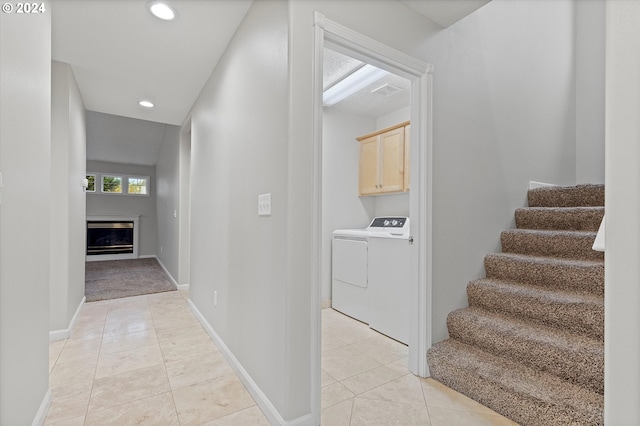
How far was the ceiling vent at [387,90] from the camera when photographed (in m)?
3.10

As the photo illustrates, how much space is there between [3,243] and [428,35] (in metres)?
2.57

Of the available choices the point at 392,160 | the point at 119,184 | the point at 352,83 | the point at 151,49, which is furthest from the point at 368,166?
the point at 119,184

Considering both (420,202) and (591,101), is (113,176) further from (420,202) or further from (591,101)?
(591,101)

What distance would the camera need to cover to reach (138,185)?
318 inches

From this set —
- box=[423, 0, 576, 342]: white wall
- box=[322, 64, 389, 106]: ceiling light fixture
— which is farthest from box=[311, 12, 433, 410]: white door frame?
box=[322, 64, 389, 106]: ceiling light fixture

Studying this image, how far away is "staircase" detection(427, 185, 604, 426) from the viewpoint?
1526mm

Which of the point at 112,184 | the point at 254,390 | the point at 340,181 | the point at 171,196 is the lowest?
the point at 254,390

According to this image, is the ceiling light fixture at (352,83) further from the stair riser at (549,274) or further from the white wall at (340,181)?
the stair riser at (549,274)

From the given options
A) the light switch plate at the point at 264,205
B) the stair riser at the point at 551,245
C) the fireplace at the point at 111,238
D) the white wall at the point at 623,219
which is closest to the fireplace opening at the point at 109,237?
the fireplace at the point at 111,238

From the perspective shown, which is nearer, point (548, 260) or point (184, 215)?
point (548, 260)

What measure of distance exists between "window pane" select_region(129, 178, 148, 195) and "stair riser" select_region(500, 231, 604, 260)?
8496mm

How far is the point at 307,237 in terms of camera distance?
1.51 m

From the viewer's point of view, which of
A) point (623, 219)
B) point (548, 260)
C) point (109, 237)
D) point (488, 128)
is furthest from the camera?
point (109, 237)

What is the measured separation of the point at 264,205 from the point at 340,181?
2.21 meters
